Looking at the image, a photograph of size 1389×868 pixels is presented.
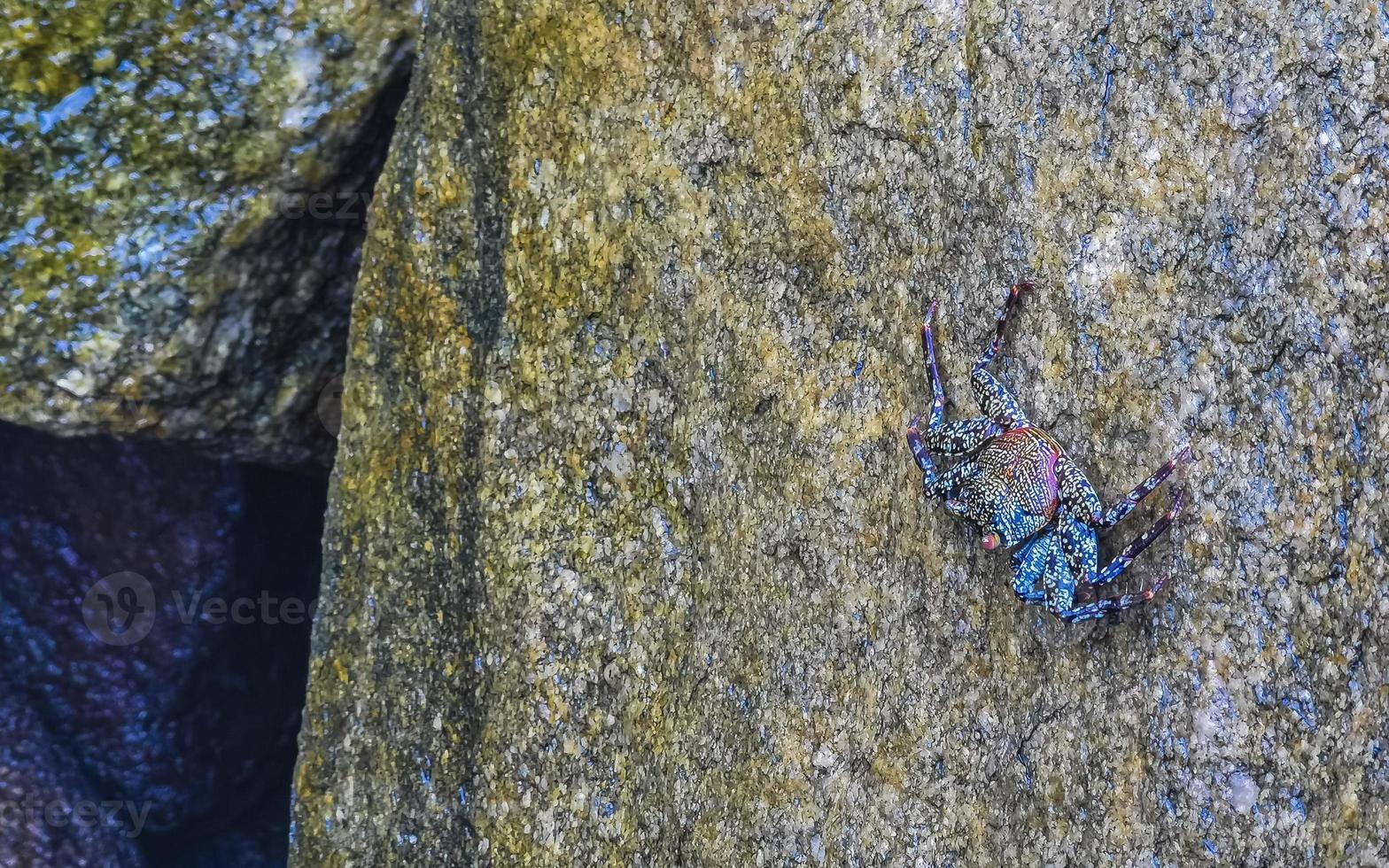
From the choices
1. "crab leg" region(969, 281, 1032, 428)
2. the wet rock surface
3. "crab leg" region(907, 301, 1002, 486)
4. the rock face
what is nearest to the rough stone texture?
the rock face

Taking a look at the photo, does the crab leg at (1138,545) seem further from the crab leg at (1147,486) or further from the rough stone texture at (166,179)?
the rough stone texture at (166,179)

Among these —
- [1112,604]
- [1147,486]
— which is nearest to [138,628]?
[1112,604]

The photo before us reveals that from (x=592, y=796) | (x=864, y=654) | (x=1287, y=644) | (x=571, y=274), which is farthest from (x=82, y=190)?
(x=1287, y=644)

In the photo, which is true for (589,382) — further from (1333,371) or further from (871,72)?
(1333,371)

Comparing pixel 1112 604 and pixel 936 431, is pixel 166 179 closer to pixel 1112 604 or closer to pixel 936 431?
pixel 936 431

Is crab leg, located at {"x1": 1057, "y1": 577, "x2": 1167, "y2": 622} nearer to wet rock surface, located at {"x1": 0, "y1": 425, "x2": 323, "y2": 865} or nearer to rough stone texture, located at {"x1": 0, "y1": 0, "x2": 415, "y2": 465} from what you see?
rough stone texture, located at {"x1": 0, "y1": 0, "x2": 415, "y2": 465}
